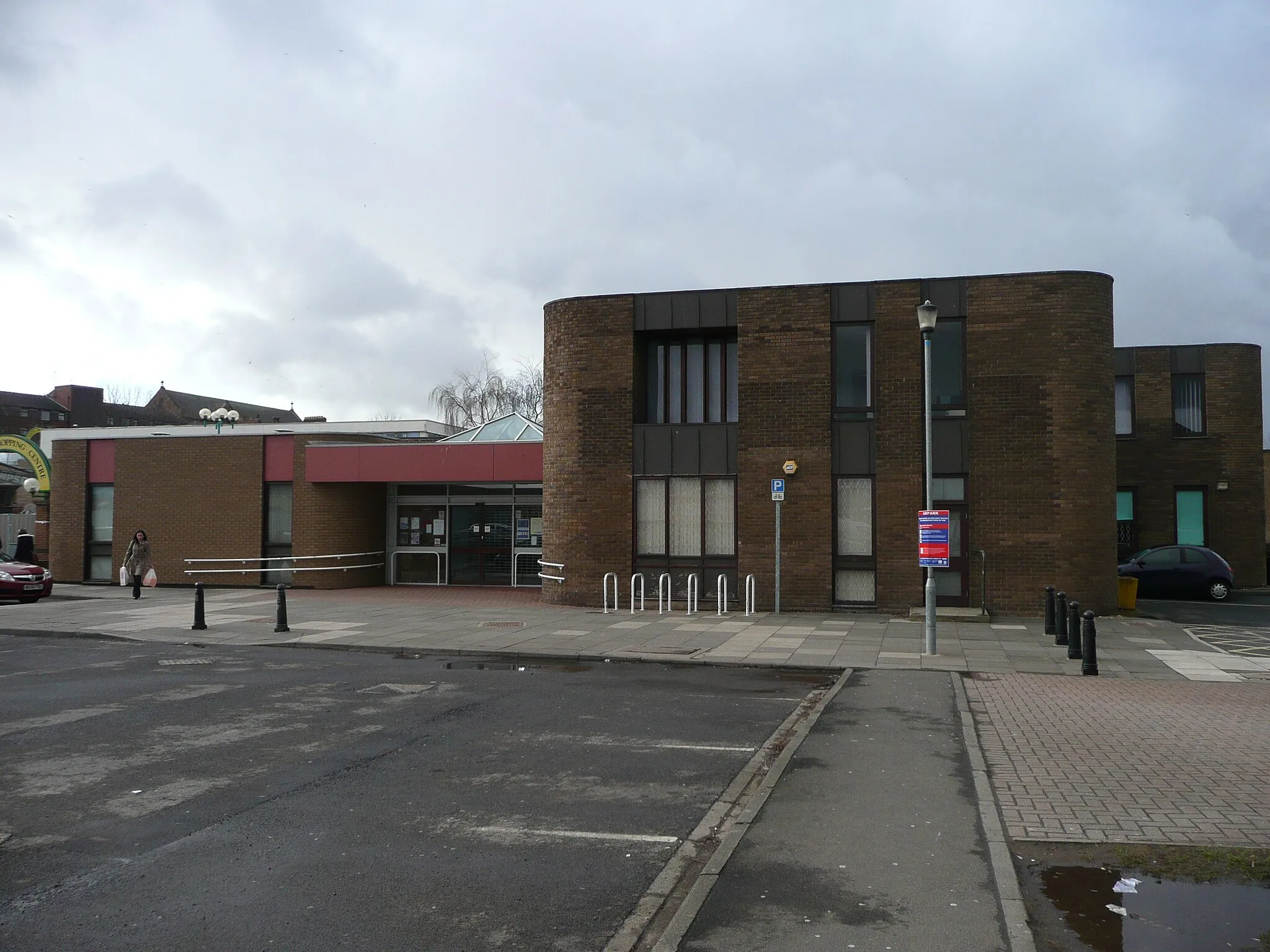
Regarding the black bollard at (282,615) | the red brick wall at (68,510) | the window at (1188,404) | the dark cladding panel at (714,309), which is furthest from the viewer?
the window at (1188,404)

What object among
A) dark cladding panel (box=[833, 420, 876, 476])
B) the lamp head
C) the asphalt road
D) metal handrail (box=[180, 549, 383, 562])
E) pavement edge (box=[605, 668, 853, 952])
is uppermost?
the lamp head

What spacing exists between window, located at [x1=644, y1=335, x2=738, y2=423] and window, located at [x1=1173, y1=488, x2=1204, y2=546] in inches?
635

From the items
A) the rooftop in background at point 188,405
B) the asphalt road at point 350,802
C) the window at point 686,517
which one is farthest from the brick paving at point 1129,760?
the rooftop in background at point 188,405

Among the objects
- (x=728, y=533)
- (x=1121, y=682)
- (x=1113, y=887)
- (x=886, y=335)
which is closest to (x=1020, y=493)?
(x=886, y=335)

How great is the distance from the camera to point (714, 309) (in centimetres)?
2189

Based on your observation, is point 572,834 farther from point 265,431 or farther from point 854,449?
point 265,431

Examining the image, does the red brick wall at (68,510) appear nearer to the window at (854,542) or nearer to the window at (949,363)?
the window at (854,542)

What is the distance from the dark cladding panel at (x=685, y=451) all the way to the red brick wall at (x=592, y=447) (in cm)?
97

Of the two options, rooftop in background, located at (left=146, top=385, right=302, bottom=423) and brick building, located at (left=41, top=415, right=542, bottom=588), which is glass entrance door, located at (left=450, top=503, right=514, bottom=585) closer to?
brick building, located at (left=41, top=415, right=542, bottom=588)

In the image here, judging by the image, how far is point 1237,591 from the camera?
2883cm

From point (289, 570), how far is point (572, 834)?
2283cm

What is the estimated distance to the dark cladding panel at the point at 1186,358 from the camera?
2998cm

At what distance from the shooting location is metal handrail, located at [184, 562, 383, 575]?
1072 inches

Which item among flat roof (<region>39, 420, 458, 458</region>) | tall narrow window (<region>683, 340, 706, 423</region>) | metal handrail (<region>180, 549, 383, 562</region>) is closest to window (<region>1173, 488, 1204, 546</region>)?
tall narrow window (<region>683, 340, 706, 423</region>)
